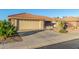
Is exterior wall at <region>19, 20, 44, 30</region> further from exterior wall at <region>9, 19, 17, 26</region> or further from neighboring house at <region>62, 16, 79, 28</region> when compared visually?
neighboring house at <region>62, 16, 79, 28</region>

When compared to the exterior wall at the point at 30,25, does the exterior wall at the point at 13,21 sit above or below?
above

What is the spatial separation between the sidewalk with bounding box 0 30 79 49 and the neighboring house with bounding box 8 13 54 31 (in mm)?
84

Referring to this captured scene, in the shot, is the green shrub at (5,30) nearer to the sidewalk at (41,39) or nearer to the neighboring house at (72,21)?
the sidewalk at (41,39)

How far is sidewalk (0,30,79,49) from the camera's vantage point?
8.49 feet

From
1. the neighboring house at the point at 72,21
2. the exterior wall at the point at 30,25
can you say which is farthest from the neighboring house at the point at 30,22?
the neighboring house at the point at 72,21

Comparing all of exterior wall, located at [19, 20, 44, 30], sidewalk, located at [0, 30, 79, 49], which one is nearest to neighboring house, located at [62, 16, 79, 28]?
sidewalk, located at [0, 30, 79, 49]

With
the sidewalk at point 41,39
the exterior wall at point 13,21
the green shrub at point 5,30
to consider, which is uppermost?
the exterior wall at point 13,21

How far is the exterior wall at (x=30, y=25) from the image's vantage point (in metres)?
2.66

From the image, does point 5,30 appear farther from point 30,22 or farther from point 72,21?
point 72,21

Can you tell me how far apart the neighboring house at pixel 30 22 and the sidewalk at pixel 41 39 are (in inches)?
3.3

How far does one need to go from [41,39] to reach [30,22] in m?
0.28
